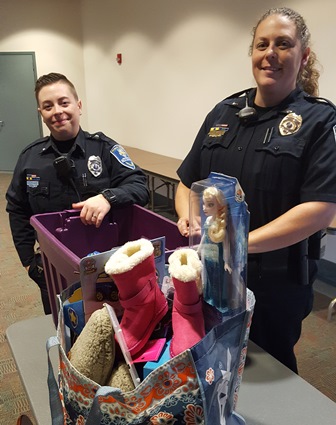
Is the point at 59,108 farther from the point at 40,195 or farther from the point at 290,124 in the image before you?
the point at 290,124

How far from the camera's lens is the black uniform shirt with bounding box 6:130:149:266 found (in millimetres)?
1415

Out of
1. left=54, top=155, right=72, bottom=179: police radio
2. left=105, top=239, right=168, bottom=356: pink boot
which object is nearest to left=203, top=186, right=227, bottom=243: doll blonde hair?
left=105, top=239, right=168, bottom=356: pink boot

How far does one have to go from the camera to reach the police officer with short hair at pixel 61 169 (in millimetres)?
1393

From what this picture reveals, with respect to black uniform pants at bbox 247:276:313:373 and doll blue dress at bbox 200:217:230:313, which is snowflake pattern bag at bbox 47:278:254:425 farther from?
black uniform pants at bbox 247:276:313:373

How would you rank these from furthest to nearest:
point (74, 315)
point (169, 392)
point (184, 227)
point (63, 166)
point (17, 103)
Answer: point (17, 103) → point (63, 166) → point (184, 227) → point (74, 315) → point (169, 392)

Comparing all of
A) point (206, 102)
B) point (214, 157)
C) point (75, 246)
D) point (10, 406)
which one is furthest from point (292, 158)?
point (206, 102)

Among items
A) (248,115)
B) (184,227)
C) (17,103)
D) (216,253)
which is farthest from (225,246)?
(17,103)

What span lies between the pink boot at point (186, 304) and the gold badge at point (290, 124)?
69 centimetres

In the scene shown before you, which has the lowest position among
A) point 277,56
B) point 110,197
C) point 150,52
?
point 110,197

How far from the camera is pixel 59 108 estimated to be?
1389 millimetres

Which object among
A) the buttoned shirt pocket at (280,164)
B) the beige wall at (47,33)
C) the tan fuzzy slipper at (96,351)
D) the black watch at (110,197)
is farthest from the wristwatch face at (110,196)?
the beige wall at (47,33)

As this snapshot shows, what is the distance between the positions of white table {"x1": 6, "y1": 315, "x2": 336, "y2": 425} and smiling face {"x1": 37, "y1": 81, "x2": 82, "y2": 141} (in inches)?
30.1

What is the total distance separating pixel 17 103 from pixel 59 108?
6.46 metres

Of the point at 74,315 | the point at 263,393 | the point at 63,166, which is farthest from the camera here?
the point at 63,166
